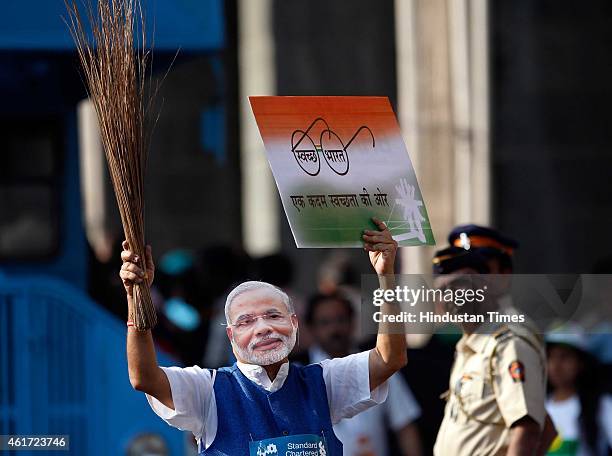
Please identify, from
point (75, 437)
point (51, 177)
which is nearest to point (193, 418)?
point (75, 437)

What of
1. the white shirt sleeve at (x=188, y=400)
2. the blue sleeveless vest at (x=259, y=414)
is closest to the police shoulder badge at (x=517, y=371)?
the blue sleeveless vest at (x=259, y=414)

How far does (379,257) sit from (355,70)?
751 cm

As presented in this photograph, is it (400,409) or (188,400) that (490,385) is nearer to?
(188,400)

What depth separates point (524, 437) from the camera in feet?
17.1

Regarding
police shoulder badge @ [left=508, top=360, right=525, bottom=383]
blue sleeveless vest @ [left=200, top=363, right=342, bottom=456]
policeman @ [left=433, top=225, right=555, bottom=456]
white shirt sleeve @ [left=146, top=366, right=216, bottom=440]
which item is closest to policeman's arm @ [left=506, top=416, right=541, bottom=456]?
policeman @ [left=433, top=225, right=555, bottom=456]

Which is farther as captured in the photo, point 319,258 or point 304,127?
point 319,258

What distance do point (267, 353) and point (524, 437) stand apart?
1.18 metres

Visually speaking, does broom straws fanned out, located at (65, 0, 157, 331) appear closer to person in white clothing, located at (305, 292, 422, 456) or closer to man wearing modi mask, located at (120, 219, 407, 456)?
man wearing modi mask, located at (120, 219, 407, 456)

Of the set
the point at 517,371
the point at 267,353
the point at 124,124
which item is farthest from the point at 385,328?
the point at 124,124

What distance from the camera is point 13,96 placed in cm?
693

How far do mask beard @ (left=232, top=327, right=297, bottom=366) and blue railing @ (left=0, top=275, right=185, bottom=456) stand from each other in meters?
2.27

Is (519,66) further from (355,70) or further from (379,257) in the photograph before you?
(379,257)

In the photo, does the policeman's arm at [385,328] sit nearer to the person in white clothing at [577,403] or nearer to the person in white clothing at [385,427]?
the person in white clothing at [385,427]

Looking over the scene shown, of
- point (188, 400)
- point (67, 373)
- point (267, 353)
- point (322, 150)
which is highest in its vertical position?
point (322, 150)
